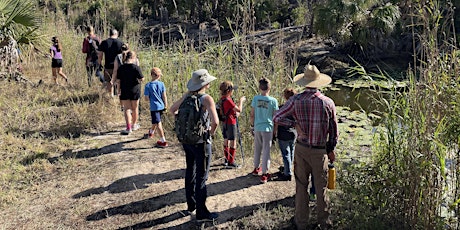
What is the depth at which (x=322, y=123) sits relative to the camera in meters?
3.44

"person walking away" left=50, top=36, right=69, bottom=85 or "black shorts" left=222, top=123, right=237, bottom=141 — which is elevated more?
"person walking away" left=50, top=36, right=69, bottom=85

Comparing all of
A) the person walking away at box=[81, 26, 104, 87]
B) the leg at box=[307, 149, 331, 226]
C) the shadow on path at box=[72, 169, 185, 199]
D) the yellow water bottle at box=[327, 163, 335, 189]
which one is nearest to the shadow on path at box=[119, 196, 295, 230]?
the leg at box=[307, 149, 331, 226]

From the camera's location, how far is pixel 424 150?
3139 millimetres

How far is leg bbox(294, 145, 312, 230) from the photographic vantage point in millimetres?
3631

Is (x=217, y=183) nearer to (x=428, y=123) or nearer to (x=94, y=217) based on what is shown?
(x=94, y=217)

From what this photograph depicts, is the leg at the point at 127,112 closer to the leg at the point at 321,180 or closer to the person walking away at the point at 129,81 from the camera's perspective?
the person walking away at the point at 129,81

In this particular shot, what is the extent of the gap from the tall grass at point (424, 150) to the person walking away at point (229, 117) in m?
1.79

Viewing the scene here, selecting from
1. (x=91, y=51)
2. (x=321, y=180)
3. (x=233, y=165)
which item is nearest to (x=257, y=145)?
(x=233, y=165)

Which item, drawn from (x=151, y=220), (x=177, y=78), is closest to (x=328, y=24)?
(x=177, y=78)

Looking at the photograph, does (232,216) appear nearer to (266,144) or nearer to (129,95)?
(266,144)

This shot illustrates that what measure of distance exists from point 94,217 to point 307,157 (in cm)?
221

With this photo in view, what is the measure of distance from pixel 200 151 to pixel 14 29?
6.80 m

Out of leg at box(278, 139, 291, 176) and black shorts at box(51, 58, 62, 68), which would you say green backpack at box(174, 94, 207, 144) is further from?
black shorts at box(51, 58, 62, 68)

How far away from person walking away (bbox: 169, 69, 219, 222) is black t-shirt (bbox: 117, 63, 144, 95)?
6.97 feet
